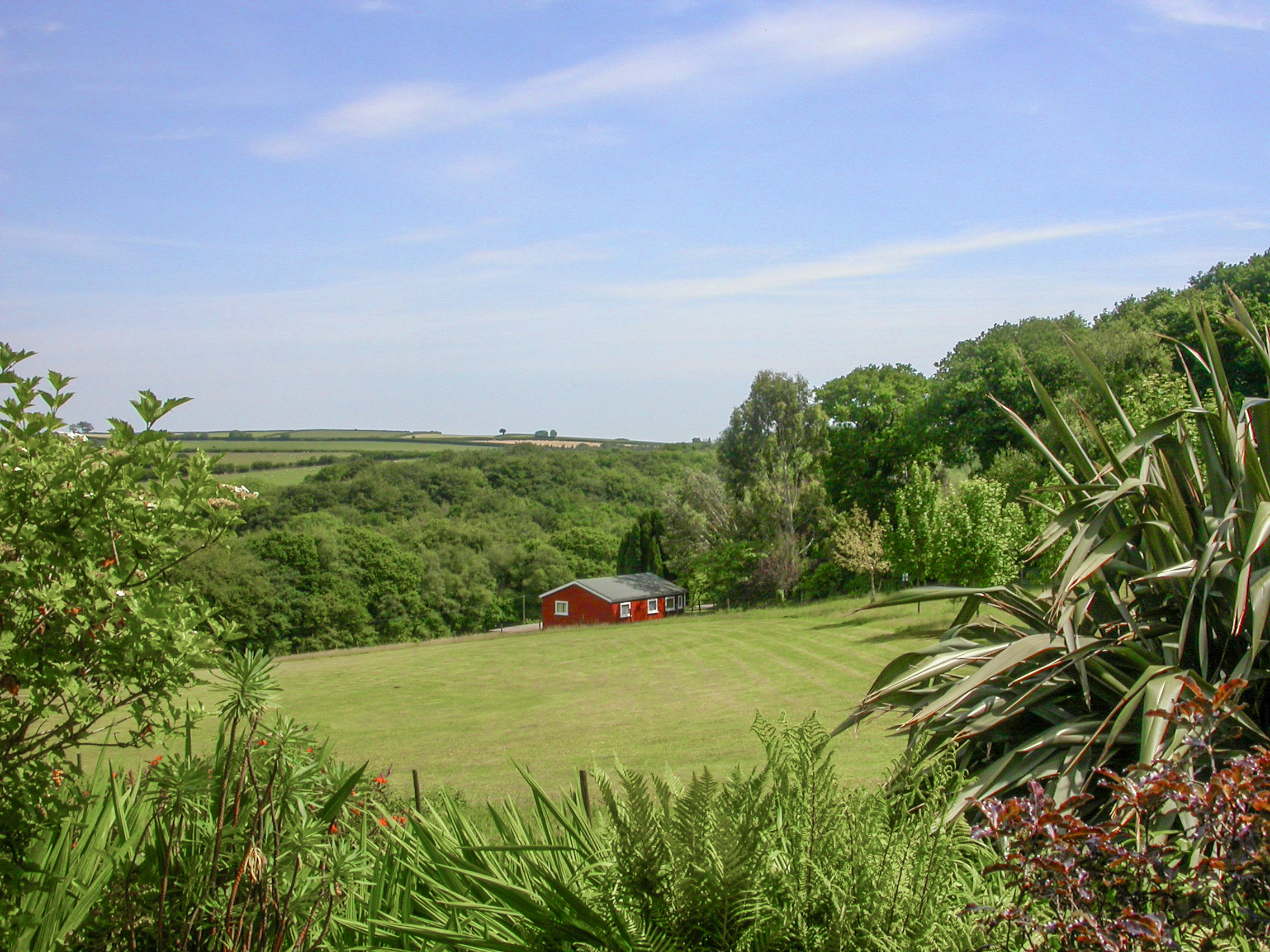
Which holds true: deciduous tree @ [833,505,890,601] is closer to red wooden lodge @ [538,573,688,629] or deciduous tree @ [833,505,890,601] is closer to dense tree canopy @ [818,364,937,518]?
dense tree canopy @ [818,364,937,518]

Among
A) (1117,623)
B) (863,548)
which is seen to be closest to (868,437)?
(863,548)

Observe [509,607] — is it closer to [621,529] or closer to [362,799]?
[621,529]

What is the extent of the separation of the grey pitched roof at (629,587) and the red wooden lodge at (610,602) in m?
0.03

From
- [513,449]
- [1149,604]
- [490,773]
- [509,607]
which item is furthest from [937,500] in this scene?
[513,449]

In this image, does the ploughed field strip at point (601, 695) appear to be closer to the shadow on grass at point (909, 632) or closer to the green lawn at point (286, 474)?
Answer: the shadow on grass at point (909, 632)

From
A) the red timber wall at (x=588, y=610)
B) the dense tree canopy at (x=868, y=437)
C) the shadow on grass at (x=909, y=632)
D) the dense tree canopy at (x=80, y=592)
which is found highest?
the dense tree canopy at (x=868, y=437)

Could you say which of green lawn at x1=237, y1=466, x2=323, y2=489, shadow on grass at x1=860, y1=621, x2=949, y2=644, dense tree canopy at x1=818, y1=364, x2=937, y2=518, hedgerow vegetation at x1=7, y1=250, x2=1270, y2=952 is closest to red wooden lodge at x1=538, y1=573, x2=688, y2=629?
dense tree canopy at x1=818, y1=364, x2=937, y2=518

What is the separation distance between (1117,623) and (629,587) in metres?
51.5

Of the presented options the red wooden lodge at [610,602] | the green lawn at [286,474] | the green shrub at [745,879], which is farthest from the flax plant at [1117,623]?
the green lawn at [286,474]

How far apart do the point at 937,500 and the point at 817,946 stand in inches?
1072

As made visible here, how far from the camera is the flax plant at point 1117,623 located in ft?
11.7

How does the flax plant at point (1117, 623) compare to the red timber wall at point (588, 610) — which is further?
the red timber wall at point (588, 610)

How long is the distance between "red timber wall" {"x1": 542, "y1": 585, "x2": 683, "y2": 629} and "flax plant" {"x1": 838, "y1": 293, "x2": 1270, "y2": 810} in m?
47.2

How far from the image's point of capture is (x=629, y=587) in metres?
55.1
